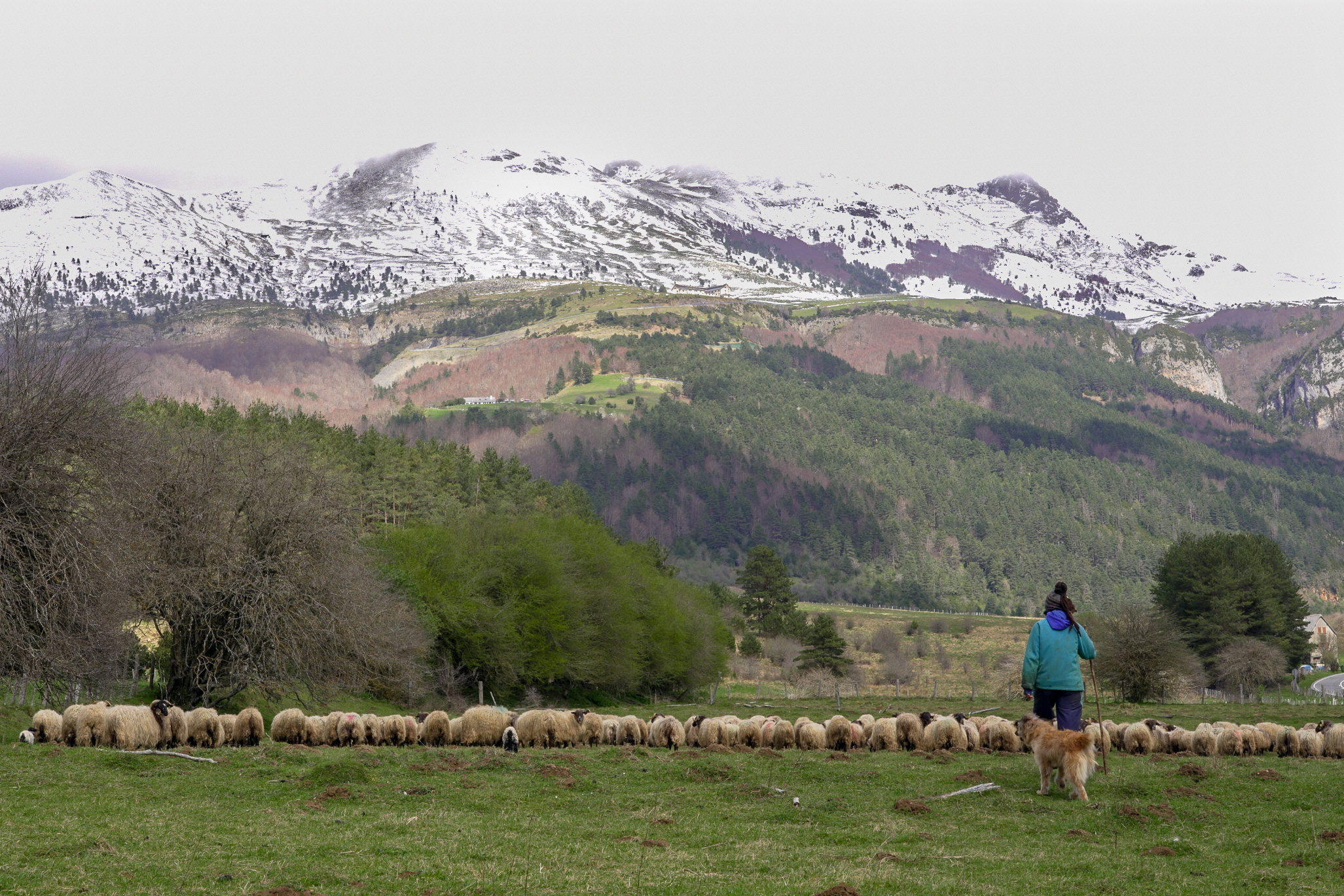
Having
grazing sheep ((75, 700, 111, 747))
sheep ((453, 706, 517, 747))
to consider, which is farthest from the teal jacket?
grazing sheep ((75, 700, 111, 747))

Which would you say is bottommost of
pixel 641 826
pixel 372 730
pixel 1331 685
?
pixel 1331 685

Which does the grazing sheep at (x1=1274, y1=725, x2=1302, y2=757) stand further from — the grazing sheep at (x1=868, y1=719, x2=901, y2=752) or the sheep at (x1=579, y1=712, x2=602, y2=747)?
the sheep at (x1=579, y1=712, x2=602, y2=747)

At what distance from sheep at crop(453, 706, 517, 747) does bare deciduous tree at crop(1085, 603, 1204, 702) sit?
157 feet

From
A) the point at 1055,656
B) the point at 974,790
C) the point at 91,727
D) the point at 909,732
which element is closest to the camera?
the point at 1055,656

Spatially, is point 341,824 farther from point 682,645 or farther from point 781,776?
point 682,645

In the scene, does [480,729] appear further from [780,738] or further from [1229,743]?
[1229,743]

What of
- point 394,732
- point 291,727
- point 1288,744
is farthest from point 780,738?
point 291,727

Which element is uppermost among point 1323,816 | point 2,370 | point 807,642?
point 2,370

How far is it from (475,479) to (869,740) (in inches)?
3550

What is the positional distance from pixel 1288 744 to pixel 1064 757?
1290cm

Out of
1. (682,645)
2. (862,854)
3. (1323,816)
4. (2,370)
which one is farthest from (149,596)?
(682,645)

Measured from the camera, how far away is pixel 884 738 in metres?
27.8

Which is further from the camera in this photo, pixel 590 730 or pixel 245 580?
pixel 245 580

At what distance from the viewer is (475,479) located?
375ft
